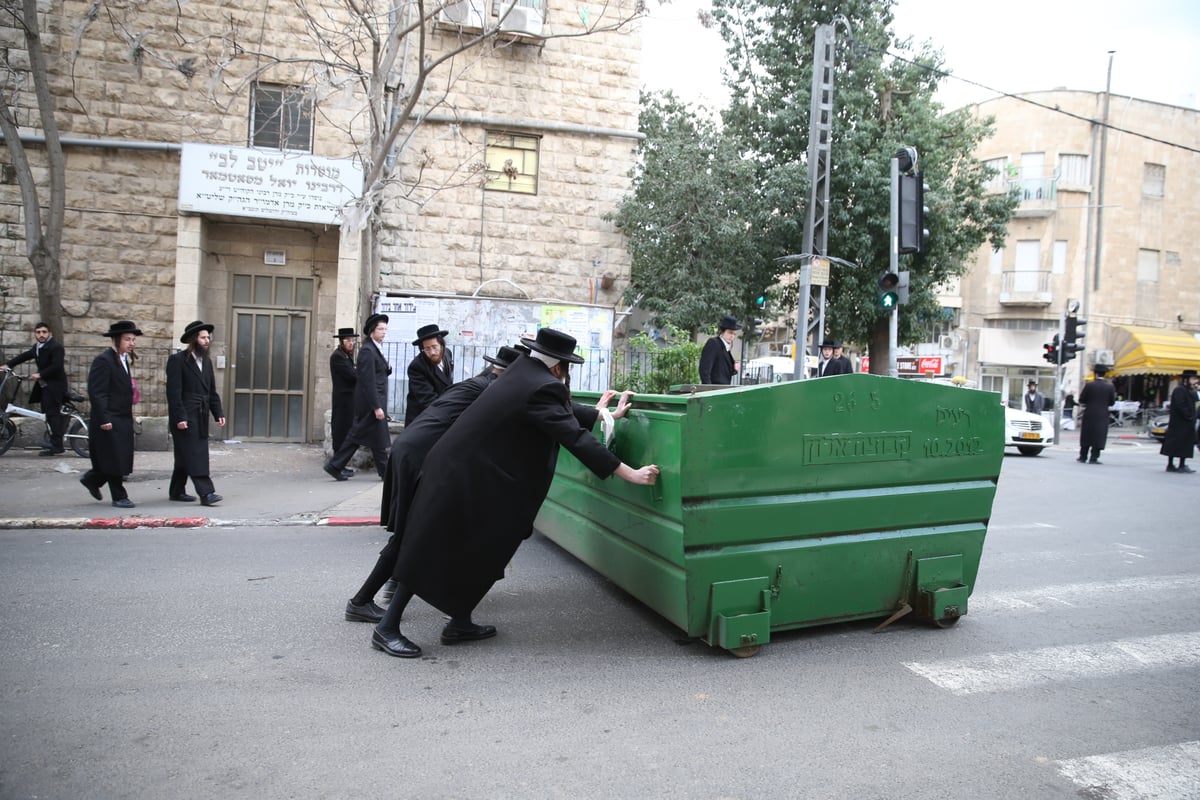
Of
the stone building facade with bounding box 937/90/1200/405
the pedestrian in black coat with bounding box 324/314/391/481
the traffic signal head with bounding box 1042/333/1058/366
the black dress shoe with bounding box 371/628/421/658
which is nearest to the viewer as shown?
the black dress shoe with bounding box 371/628/421/658

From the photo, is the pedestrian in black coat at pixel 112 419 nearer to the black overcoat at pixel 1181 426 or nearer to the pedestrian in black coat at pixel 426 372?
the pedestrian in black coat at pixel 426 372

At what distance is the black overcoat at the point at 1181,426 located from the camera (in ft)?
44.8

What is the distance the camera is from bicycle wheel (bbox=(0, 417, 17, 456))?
Result: 10.6m

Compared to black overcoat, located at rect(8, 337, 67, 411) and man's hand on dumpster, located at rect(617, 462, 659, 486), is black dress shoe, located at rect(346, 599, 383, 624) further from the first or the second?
black overcoat, located at rect(8, 337, 67, 411)

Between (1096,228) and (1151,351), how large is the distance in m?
5.33

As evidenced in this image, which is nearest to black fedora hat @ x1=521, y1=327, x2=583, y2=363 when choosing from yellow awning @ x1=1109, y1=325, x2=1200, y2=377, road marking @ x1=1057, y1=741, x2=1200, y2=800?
road marking @ x1=1057, y1=741, x2=1200, y2=800

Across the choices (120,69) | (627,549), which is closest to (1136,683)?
(627,549)

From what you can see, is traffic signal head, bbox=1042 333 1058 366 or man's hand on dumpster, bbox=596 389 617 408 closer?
man's hand on dumpster, bbox=596 389 617 408

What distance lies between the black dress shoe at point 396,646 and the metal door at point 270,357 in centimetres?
996

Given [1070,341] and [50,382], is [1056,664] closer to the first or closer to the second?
[50,382]

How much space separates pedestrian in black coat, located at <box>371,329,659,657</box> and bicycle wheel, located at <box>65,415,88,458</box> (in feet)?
29.7

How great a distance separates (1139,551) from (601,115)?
1067 cm

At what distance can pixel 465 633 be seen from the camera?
4.14m

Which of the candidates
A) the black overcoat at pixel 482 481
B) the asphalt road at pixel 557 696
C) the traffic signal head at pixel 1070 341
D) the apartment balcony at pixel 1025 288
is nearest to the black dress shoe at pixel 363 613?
the asphalt road at pixel 557 696
